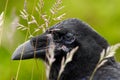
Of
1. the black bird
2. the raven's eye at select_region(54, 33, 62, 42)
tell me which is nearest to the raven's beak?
the black bird

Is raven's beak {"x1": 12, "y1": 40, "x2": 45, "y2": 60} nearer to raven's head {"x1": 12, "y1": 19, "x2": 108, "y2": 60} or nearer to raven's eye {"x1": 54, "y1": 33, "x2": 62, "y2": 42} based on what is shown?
raven's head {"x1": 12, "y1": 19, "x2": 108, "y2": 60}

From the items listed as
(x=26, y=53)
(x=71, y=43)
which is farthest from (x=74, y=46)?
(x=26, y=53)

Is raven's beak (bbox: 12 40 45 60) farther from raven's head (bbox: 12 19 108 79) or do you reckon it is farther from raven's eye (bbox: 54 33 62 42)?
raven's eye (bbox: 54 33 62 42)

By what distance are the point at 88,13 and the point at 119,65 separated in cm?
319

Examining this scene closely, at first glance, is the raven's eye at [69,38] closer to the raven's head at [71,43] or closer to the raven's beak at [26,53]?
the raven's head at [71,43]

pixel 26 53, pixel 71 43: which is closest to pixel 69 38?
pixel 71 43

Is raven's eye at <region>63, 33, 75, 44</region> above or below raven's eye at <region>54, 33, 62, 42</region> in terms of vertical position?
below

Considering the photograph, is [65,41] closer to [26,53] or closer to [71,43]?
[71,43]

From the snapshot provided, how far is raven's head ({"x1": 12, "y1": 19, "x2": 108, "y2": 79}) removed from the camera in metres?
5.21

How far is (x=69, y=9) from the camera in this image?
842cm

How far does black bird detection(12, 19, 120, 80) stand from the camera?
17.1 feet

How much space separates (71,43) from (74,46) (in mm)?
32

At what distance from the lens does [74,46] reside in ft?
17.2

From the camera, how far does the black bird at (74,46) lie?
17.1 ft
